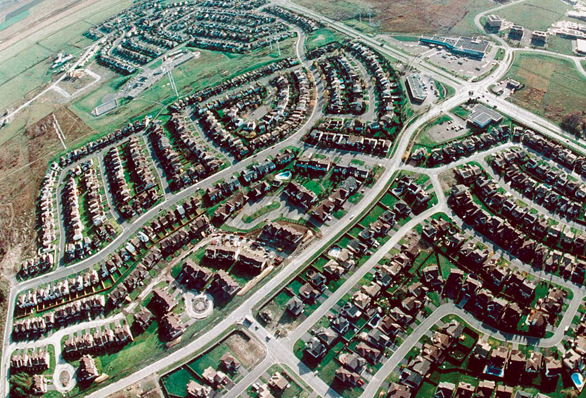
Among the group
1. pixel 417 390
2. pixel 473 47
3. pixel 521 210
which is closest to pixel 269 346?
pixel 417 390

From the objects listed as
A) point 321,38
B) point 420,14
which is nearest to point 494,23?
point 420,14

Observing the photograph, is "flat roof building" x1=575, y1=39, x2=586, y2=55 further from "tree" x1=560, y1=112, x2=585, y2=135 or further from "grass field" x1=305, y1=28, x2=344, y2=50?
"grass field" x1=305, y1=28, x2=344, y2=50

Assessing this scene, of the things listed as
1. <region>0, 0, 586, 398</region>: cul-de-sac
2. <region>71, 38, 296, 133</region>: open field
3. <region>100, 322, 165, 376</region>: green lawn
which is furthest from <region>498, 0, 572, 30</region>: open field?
<region>100, 322, 165, 376</region>: green lawn

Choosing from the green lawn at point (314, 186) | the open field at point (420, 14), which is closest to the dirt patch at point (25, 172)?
the green lawn at point (314, 186)

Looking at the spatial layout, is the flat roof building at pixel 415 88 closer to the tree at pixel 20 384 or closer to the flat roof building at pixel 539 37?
the flat roof building at pixel 539 37

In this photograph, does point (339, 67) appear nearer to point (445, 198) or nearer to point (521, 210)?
point (445, 198)
